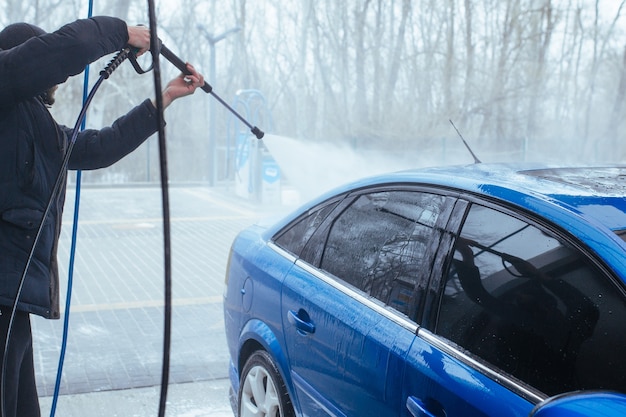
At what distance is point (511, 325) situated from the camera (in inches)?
78.5

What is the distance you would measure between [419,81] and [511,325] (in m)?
24.0

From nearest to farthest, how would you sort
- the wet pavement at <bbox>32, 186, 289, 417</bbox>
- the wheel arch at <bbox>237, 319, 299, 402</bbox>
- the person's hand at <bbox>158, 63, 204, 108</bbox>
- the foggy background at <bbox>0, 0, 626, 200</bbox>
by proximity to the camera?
1. the person's hand at <bbox>158, 63, 204, 108</bbox>
2. the wheel arch at <bbox>237, 319, 299, 402</bbox>
3. the wet pavement at <bbox>32, 186, 289, 417</bbox>
4. the foggy background at <bbox>0, 0, 626, 200</bbox>

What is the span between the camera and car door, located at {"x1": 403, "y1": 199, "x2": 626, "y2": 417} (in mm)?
1797

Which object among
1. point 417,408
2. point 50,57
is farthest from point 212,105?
point 417,408

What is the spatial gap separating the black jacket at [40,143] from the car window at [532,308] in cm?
133

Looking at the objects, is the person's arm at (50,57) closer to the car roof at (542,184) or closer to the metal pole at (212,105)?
the car roof at (542,184)

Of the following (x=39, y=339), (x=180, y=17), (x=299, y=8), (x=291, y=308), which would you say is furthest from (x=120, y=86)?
(x=291, y=308)

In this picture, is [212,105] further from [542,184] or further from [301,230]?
[542,184]

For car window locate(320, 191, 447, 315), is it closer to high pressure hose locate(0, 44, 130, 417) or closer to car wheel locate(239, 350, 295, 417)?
car wheel locate(239, 350, 295, 417)

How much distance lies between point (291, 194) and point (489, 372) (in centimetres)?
1545

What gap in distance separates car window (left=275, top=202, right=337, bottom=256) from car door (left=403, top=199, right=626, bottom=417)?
37.2 inches

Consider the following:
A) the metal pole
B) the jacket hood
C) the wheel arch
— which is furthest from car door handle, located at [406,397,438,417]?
the metal pole

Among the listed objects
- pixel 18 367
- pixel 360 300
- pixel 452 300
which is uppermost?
pixel 452 300

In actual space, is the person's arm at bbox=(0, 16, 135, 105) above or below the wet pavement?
above
